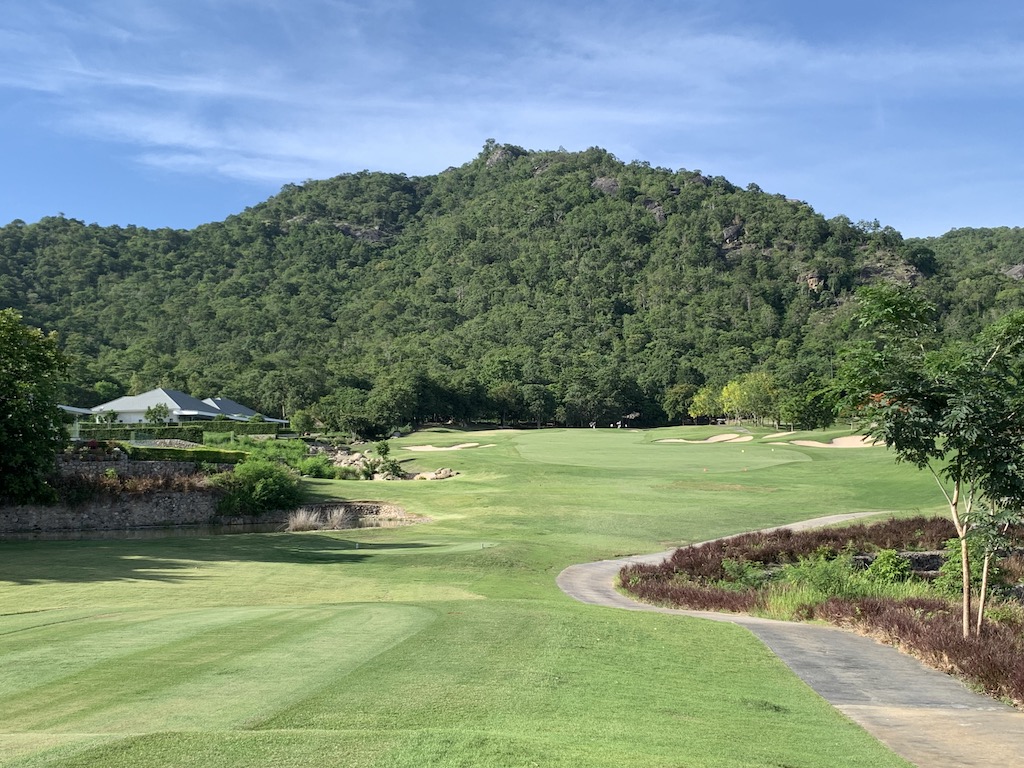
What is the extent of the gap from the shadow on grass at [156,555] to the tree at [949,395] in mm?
14149

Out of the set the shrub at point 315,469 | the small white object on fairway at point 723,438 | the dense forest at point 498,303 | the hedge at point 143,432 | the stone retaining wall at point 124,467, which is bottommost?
the shrub at point 315,469

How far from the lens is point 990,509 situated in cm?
1439

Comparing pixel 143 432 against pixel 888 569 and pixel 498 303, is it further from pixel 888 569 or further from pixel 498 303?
pixel 498 303

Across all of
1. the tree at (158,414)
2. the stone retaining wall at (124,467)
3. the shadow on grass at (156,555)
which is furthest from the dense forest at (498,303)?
the shadow on grass at (156,555)

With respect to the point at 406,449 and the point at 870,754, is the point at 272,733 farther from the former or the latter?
the point at 406,449

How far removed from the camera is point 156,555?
22703 mm

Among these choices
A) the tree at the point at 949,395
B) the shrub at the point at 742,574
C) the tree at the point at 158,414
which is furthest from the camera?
the tree at the point at 158,414

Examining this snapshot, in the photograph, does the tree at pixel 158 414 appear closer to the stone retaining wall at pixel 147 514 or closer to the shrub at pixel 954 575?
the stone retaining wall at pixel 147 514

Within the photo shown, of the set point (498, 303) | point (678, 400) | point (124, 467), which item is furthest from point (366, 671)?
point (498, 303)

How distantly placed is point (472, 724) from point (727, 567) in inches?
642

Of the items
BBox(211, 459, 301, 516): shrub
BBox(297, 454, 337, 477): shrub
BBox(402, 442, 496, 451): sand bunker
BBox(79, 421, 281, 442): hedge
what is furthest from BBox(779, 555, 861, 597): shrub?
BBox(402, 442, 496, 451): sand bunker

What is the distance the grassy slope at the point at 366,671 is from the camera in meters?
5.72

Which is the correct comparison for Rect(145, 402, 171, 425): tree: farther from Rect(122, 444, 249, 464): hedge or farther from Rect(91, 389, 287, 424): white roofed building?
Rect(122, 444, 249, 464): hedge

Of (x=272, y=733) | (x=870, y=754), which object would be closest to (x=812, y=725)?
A: (x=870, y=754)
